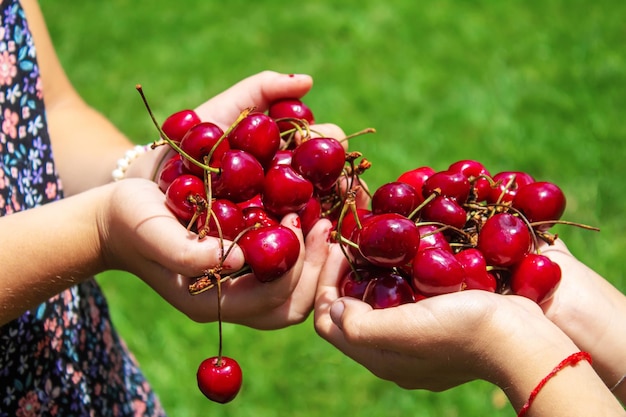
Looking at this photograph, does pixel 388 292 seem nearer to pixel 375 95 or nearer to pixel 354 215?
pixel 354 215

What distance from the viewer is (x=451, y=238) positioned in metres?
1.71

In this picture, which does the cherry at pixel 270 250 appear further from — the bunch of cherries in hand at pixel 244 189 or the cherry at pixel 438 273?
the cherry at pixel 438 273

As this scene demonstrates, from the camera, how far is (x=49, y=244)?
151cm

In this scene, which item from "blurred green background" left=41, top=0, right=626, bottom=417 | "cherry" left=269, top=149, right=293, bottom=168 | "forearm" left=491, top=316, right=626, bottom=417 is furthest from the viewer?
"blurred green background" left=41, top=0, right=626, bottom=417

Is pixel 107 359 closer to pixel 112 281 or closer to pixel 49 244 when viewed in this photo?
pixel 49 244

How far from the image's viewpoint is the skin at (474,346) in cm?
132

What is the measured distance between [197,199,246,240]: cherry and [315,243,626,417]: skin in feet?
0.88

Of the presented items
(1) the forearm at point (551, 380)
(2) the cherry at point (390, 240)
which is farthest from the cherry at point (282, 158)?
(1) the forearm at point (551, 380)

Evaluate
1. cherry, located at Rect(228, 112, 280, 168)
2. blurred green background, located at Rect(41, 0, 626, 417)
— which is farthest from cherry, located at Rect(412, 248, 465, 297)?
blurred green background, located at Rect(41, 0, 626, 417)

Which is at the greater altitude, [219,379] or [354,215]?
[354,215]

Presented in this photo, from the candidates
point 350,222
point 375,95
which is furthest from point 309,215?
point 375,95

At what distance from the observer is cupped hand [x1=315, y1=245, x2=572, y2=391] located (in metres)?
1.38

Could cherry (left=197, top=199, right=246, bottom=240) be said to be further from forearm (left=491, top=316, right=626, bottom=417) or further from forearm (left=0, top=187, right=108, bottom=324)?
forearm (left=491, top=316, right=626, bottom=417)

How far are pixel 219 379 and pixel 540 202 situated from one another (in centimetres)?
84
